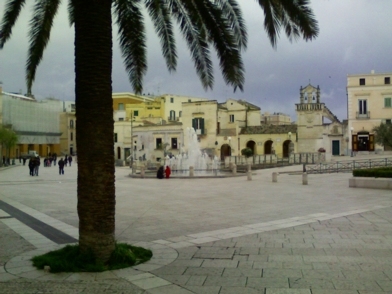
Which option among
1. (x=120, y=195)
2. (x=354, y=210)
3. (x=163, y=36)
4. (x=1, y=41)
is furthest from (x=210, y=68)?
(x=120, y=195)

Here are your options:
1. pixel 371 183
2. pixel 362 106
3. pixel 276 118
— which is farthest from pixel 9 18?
pixel 276 118

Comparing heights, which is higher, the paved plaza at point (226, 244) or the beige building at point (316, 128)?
the beige building at point (316, 128)

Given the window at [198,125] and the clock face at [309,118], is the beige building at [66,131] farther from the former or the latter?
the clock face at [309,118]

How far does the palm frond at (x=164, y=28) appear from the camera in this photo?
28.2ft

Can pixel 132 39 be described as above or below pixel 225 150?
above

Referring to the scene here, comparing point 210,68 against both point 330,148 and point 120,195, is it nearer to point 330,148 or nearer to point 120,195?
point 120,195

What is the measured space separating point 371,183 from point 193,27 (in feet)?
42.7

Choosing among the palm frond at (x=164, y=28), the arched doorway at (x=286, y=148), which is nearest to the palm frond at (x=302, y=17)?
the palm frond at (x=164, y=28)

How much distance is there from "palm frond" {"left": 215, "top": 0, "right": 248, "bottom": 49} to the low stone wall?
39.6 feet

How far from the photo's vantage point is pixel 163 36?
9.14m

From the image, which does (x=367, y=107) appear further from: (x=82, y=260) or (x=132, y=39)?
(x=82, y=260)

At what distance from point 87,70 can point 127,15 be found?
7.55ft

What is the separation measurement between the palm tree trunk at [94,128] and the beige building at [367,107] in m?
43.7

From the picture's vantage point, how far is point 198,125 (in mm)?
55125
